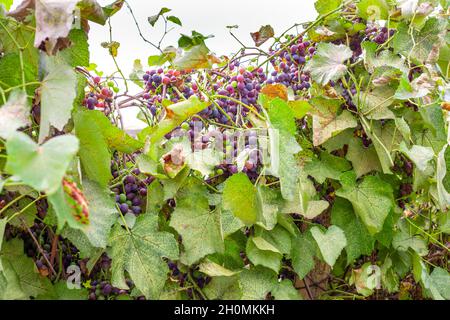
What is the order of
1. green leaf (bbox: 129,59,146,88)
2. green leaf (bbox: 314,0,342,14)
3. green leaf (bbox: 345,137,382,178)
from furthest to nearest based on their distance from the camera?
green leaf (bbox: 129,59,146,88)
green leaf (bbox: 314,0,342,14)
green leaf (bbox: 345,137,382,178)

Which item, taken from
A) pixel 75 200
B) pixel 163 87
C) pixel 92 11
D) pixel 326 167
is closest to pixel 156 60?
pixel 163 87

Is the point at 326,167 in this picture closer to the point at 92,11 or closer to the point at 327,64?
the point at 327,64

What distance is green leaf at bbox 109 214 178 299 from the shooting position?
0.77 m

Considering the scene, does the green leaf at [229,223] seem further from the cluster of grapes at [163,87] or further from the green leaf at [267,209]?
the cluster of grapes at [163,87]

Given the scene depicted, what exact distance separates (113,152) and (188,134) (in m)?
0.12

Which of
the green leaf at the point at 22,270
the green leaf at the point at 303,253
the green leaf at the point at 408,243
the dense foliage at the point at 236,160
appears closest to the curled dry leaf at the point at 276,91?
the dense foliage at the point at 236,160

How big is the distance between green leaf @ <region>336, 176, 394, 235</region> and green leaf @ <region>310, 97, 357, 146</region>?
9 centimetres

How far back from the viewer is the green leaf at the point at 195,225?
2.59ft

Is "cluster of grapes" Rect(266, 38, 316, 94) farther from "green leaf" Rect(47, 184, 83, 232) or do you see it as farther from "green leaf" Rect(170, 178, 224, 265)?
"green leaf" Rect(47, 184, 83, 232)

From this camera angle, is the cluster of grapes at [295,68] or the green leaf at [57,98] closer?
the green leaf at [57,98]

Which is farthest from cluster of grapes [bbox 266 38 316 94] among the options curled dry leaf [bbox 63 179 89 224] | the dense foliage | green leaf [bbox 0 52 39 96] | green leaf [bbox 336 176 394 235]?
curled dry leaf [bbox 63 179 89 224]

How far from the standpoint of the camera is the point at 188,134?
34.3 inches
